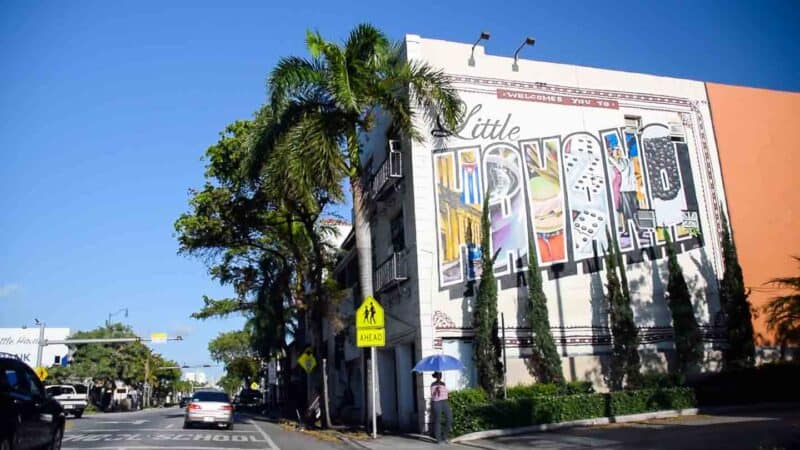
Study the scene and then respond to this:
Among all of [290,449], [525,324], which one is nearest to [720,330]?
[525,324]

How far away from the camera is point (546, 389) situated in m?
18.4

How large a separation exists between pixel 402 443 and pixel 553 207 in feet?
29.4

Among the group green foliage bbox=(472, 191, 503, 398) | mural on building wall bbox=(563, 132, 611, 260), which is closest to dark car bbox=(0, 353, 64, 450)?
green foliage bbox=(472, 191, 503, 398)

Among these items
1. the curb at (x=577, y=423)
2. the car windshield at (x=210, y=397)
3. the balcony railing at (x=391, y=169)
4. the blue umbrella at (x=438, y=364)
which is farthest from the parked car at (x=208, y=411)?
the curb at (x=577, y=423)

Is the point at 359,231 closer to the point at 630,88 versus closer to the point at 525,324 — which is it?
the point at 525,324

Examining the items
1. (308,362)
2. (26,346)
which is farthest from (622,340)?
(26,346)

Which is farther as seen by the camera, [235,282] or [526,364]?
[235,282]

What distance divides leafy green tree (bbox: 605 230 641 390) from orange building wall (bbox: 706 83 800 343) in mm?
5903

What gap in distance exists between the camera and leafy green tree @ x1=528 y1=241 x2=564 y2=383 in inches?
752

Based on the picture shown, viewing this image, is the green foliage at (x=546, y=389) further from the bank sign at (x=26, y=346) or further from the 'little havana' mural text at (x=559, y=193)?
the bank sign at (x=26, y=346)

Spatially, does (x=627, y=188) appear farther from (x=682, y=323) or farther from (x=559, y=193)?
(x=682, y=323)

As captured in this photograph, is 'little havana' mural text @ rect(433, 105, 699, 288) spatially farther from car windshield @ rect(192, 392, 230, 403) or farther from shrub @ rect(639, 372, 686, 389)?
car windshield @ rect(192, 392, 230, 403)

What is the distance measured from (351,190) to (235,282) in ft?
50.0

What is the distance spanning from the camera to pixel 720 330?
72.5 feet
